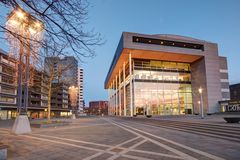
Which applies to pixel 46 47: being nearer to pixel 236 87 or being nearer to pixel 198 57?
pixel 198 57

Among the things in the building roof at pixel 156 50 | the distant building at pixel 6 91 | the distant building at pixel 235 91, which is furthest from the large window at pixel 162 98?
the distant building at pixel 235 91

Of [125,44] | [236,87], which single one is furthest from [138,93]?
[236,87]

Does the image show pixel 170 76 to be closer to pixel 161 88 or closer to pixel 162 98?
pixel 161 88

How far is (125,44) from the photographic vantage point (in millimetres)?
41906

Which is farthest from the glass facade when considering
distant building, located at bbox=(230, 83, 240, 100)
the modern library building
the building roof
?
distant building, located at bbox=(230, 83, 240, 100)

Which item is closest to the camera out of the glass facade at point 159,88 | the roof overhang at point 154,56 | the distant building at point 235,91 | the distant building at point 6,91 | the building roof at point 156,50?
the building roof at point 156,50

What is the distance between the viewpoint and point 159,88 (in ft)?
163

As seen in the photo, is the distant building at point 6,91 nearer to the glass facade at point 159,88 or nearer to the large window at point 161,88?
the glass facade at point 159,88

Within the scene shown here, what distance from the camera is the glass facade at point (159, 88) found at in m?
47.6

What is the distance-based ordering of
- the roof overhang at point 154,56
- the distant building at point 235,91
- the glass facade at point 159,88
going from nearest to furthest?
the roof overhang at point 154,56
the glass facade at point 159,88
the distant building at point 235,91

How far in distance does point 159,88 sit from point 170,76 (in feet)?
16.3

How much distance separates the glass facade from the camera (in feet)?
156

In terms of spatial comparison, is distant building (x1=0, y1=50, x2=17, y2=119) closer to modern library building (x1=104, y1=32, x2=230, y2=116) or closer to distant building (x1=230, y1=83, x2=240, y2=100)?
modern library building (x1=104, y1=32, x2=230, y2=116)

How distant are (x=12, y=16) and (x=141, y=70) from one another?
4324cm
